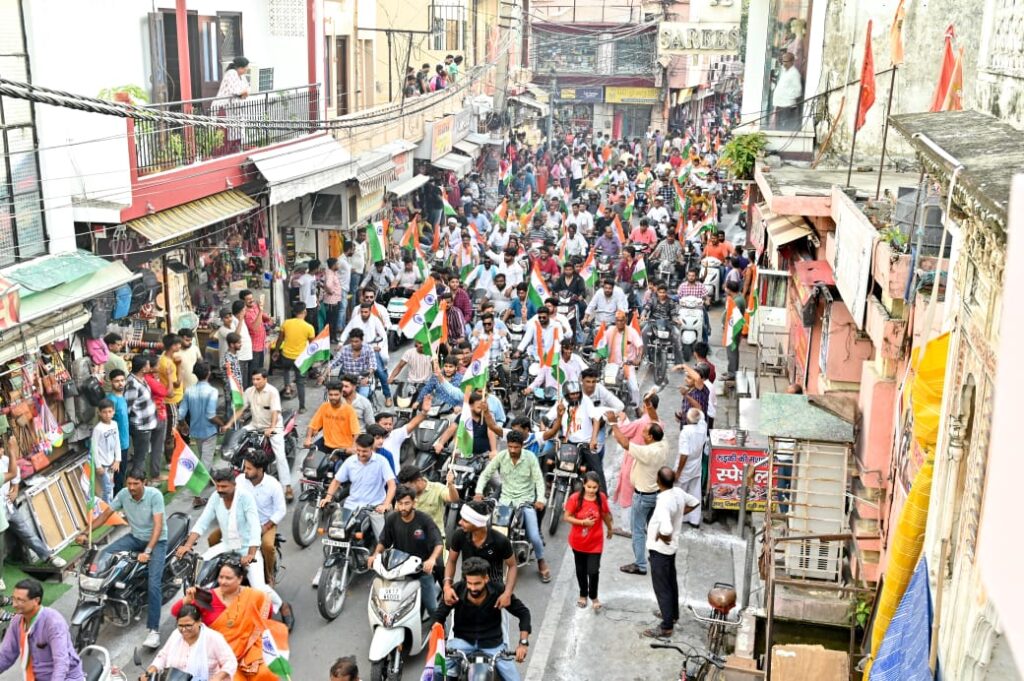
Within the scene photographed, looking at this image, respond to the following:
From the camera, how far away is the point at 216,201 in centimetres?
1717

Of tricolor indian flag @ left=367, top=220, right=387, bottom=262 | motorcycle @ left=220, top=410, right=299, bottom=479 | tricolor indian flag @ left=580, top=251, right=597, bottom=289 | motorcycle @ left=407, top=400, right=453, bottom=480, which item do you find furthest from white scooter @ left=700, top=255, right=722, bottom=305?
motorcycle @ left=220, top=410, right=299, bottom=479

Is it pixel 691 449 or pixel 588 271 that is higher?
pixel 691 449

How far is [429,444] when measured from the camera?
12.5 m

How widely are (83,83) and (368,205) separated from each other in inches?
391

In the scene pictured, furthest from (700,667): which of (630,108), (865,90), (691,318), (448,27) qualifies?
(630,108)

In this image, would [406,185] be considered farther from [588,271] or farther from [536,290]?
[536,290]

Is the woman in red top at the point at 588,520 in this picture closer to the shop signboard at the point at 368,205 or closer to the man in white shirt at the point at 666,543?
the man in white shirt at the point at 666,543

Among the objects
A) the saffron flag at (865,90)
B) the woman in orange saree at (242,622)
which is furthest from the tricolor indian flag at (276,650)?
the saffron flag at (865,90)

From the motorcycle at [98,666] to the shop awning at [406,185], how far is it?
18208 millimetres

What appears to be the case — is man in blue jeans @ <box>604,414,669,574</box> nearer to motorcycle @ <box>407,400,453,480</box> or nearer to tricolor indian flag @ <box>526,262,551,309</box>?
motorcycle @ <box>407,400,453,480</box>

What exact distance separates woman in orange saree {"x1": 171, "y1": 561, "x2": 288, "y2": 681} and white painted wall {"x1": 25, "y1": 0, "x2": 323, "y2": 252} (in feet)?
19.2

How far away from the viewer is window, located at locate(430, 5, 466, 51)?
1328 inches

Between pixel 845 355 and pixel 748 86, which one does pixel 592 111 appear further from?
pixel 845 355

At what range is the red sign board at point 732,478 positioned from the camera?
12070 millimetres
